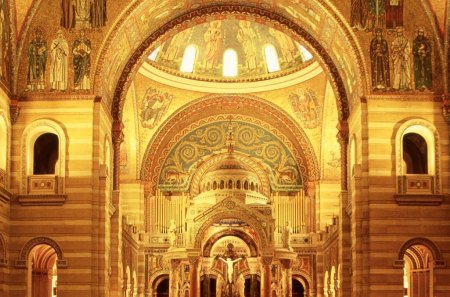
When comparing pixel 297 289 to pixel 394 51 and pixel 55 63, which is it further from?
pixel 55 63

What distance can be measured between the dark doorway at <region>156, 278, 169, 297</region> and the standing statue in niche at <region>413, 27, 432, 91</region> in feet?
→ 64.3

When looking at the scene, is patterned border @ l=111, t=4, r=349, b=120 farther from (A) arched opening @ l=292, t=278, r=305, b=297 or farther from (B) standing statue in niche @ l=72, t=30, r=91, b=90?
(A) arched opening @ l=292, t=278, r=305, b=297

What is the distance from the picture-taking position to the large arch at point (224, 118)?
44094 millimetres

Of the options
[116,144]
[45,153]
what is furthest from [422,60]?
[45,153]

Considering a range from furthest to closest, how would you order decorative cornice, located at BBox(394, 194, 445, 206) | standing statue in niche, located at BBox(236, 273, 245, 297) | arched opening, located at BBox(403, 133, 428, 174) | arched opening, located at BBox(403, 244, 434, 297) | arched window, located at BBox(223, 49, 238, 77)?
1. standing statue in niche, located at BBox(236, 273, 245, 297)
2. arched window, located at BBox(223, 49, 238, 77)
3. arched opening, located at BBox(403, 244, 434, 297)
4. arched opening, located at BBox(403, 133, 428, 174)
5. decorative cornice, located at BBox(394, 194, 445, 206)

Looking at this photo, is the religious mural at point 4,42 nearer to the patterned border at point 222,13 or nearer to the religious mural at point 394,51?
the patterned border at point 222,13

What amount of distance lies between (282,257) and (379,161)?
13.9m

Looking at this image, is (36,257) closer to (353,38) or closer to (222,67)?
(353,38)

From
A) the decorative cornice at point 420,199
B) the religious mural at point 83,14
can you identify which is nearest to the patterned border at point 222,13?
the religious mural at point 83,14

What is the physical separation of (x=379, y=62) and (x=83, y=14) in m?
9.29

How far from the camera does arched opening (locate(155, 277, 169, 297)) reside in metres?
44.4

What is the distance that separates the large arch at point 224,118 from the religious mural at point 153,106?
568 mm

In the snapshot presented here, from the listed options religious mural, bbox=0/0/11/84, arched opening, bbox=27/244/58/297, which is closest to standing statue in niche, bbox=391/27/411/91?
religious mural, bbox=0/0/11/84

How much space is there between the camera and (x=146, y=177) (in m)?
44.0
